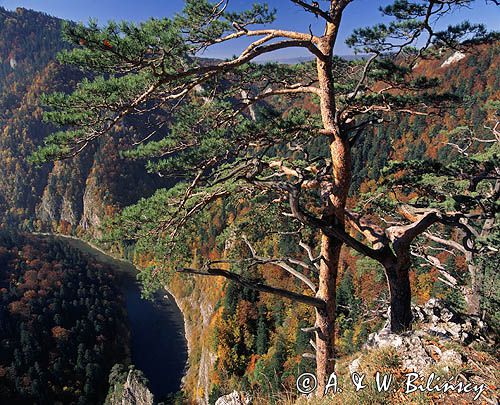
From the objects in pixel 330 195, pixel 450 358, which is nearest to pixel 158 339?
pixel 330 195

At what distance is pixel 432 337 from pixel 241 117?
442 centimetres

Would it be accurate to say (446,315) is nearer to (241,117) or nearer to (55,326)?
(241,117)

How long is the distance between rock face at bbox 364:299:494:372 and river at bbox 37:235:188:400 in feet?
168

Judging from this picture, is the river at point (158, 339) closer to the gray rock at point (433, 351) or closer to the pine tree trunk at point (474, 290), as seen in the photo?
the pine tree trunk at point (474, 290)

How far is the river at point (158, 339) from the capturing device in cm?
5494

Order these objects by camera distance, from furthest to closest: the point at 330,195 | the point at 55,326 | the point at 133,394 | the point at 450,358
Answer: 1. the point at 55,326
2. the point at 133,394
3. the point at 330,195
4. the point at 450,358

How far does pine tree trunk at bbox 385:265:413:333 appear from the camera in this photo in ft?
18.4

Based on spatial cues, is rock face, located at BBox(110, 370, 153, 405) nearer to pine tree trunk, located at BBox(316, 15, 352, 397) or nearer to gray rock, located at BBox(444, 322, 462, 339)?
pine tree trunk, located at BBox(316, 15, 352, 397)

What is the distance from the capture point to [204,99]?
663 centimetres

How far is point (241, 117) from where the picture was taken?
244 inches

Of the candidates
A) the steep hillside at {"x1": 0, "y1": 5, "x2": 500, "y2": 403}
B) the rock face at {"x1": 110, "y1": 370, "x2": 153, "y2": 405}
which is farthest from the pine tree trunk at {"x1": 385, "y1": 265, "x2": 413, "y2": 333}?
the rock face at {"x1": 110, "y1": 370, "x2": 153, "y2": 405}

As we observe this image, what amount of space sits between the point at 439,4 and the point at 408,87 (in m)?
1.39

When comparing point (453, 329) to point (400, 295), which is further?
point (400, 295)

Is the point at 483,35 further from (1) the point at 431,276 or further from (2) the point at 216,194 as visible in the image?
(1) the point at 431,276
